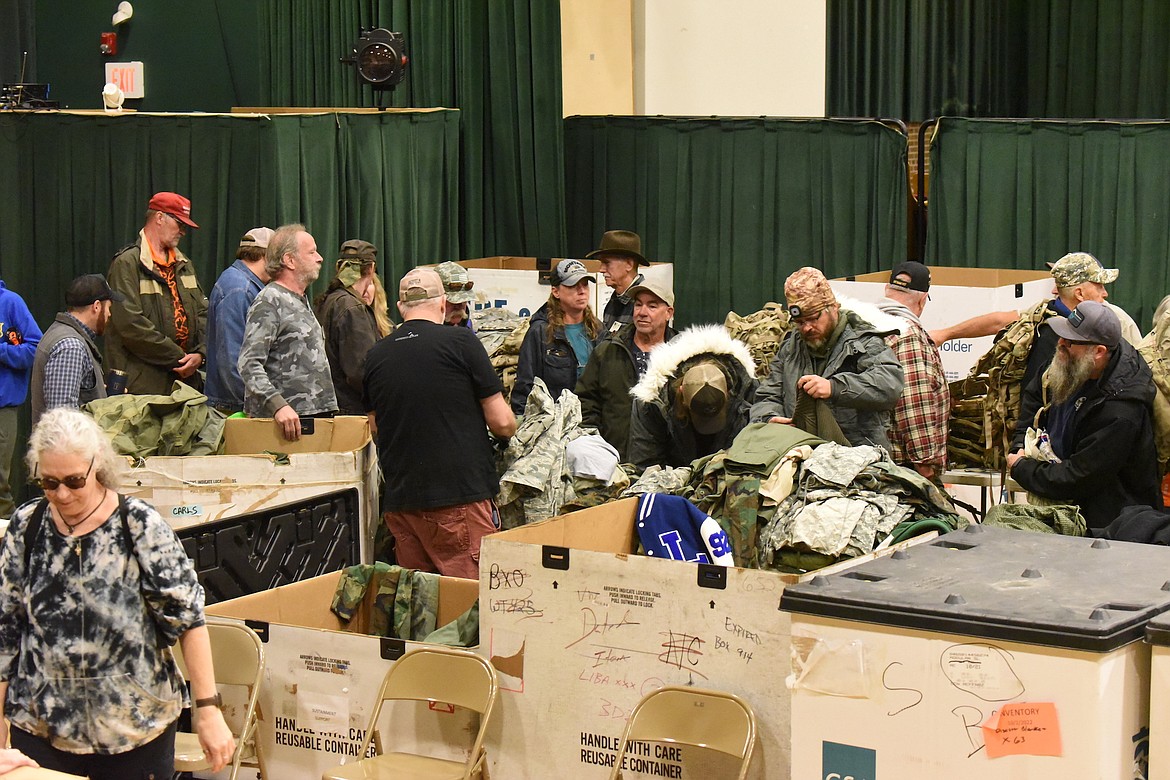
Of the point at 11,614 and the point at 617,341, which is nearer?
the point at 11,614

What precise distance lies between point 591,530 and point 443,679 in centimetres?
71

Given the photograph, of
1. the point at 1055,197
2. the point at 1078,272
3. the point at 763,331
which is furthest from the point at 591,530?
the point at 1055,197

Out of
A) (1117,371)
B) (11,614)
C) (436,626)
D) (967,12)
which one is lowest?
(436,626)

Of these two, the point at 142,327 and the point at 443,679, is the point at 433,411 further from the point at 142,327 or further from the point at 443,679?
the point at 142,327

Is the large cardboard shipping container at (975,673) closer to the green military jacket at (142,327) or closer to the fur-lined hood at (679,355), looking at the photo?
the fur-lined hood at (679,355)

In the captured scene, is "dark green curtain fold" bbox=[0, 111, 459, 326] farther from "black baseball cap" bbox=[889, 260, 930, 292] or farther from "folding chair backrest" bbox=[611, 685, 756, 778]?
"folding chair backrest" bbox=[611, 685, 756, 778]

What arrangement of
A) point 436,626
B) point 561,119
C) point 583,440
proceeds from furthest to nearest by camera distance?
point 561,119 → point 583,440 → point 436,626

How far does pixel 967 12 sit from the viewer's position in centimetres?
1384

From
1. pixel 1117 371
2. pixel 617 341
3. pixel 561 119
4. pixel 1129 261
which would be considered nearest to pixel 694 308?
pixel 561 119

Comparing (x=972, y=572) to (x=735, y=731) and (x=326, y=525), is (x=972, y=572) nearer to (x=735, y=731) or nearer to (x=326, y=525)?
(x=735, y=731)

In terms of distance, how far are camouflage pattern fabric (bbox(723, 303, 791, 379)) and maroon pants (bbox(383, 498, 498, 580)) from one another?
2.07m

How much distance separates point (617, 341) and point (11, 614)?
2.90 metres

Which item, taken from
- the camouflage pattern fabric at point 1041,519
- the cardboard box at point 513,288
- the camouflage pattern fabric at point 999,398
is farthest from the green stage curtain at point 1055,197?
the camouflage pattern fabric at point 1041,519

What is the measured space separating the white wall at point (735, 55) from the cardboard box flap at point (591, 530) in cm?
682
